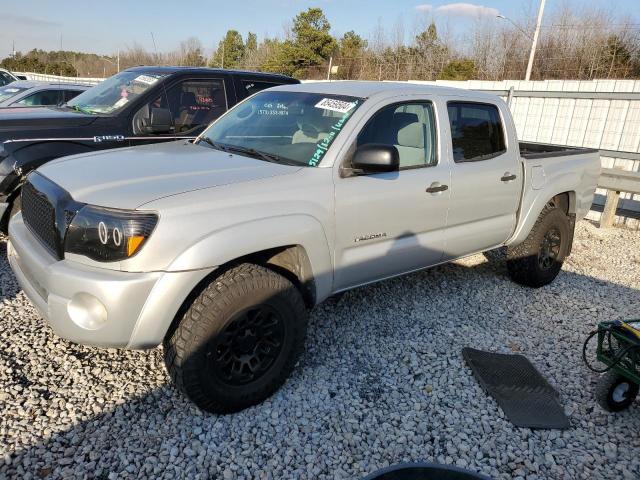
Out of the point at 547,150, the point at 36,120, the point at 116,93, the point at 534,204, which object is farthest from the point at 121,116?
the point at 547,150

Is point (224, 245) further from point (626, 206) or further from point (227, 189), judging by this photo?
point (626, 206)

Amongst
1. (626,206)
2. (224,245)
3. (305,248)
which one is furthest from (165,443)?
(626,206)

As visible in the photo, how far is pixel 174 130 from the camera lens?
5355 mm

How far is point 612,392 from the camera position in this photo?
3184mm

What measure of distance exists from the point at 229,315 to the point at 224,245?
387mm

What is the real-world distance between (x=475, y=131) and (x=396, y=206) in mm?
1318

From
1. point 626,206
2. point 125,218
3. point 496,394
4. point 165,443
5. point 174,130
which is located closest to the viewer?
point 125,218

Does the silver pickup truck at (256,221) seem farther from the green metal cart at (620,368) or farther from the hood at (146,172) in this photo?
the green metal cart at (620,368)

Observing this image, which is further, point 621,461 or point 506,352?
point 506,352

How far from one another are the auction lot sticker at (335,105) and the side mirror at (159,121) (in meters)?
2.21

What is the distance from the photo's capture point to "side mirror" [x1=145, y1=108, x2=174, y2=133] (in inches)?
204

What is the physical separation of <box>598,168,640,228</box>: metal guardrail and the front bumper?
278 inches

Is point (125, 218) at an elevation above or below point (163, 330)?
above

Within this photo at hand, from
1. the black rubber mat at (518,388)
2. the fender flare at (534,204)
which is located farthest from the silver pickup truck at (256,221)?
the black rubber mat at (518,388)
